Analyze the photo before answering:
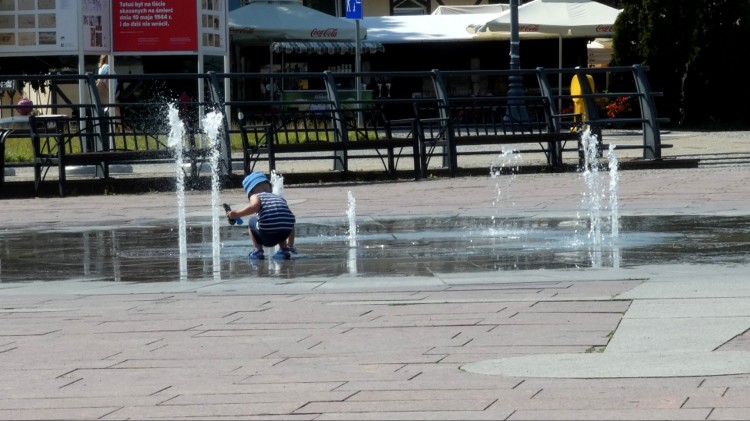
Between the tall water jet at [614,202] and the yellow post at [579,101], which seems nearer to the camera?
the tall water jet at [614,202]

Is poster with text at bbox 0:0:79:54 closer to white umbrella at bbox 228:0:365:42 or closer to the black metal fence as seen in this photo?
the black metal fence

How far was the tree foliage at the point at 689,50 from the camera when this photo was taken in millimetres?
32094

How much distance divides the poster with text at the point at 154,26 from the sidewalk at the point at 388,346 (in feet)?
41.0

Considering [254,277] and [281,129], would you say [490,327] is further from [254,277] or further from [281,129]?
[281,129]

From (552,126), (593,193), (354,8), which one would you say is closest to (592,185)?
(593,193)

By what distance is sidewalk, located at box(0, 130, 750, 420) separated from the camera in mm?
5754

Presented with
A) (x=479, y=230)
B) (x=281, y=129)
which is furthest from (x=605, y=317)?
(x=281, y=129)

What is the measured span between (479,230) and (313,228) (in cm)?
162

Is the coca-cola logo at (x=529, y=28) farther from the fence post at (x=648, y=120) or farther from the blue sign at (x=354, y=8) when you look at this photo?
the fence post at (x=648, y=120)

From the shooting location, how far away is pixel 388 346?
7.03 metres

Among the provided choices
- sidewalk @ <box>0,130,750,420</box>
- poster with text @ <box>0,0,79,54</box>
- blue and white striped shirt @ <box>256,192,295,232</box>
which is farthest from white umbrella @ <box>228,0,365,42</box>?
sidewalk @ <box>0,130,750,420</box>

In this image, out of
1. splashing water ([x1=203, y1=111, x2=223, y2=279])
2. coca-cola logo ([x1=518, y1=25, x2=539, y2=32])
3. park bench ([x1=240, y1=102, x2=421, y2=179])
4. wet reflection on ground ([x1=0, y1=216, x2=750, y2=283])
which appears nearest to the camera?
wet reflection on ground ([x1=0, y1=216, x2=750, y2=283])

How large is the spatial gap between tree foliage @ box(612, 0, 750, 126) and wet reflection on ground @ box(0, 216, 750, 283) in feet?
63.4

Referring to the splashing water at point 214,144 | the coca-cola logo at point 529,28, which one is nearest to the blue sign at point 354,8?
the coca-cola logo at point 529,28
